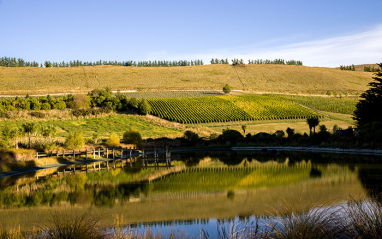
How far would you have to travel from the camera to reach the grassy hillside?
119 meters

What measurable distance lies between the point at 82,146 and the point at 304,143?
25068mm

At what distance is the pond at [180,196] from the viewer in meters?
10.8


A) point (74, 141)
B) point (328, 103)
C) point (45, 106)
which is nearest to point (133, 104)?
point (45, 106)

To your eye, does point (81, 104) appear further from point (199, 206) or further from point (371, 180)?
point (199, 206)

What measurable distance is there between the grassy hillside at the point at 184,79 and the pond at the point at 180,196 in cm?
9046

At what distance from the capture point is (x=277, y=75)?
484 ft

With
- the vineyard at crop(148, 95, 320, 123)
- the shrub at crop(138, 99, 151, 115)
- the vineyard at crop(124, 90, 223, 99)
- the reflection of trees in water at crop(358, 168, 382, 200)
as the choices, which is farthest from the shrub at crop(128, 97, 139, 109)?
the reflection of trees in water at crop(358, 168, 382, 200)

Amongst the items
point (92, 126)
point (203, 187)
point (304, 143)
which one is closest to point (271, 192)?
point (203, 187)

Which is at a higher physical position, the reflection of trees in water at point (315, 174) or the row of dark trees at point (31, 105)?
the row of dark trees at point (31, 105)

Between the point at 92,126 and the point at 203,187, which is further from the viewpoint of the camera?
the point at 92,126

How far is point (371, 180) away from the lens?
1666 centimetres

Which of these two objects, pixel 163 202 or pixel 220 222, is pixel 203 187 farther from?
pixel 220 222

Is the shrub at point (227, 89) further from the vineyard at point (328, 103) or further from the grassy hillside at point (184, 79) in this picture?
the grassy hillside at point (184, 79)

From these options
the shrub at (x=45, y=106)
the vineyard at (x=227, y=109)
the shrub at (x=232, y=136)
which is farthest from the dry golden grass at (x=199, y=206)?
Answer: the shrub at (x=45, y=106)
